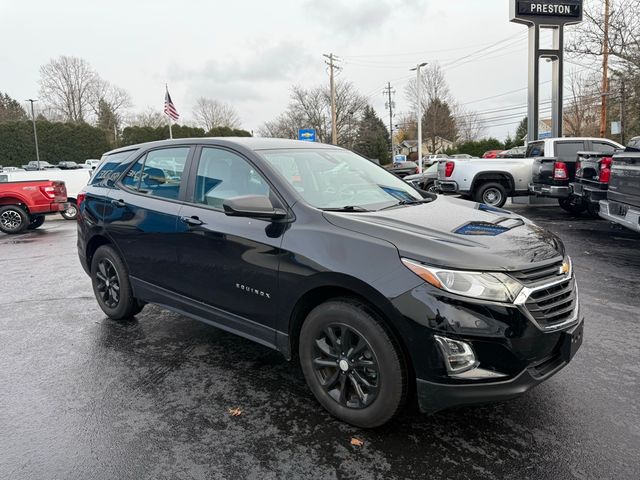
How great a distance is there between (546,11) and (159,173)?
689 inches

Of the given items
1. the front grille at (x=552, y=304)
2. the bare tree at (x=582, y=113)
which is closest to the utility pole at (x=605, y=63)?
the bare tree at (x=582, y=113)

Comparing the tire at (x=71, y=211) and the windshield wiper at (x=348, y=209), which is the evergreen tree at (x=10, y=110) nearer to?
the tire at (x=71, y=211)

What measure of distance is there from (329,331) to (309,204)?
0.82 metres

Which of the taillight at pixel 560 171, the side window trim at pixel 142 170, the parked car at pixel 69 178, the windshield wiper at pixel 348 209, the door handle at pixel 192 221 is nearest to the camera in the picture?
the windshield wiper at pixel 348 209

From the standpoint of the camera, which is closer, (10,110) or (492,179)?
(492,179)

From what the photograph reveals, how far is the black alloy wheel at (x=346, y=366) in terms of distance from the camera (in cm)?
274

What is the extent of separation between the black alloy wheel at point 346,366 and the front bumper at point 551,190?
9666mm

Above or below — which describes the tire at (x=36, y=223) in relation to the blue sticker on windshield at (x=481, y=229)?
below

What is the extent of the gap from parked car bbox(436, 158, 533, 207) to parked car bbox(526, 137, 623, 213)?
0.64 metres

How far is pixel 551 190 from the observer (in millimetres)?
11125

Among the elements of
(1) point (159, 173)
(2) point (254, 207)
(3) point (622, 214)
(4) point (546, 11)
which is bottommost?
(3) point (622, 214)

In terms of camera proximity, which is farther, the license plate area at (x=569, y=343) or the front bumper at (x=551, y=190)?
the front bumper at (x=551, y=190)

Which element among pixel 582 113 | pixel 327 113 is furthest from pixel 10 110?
pixel 582 113

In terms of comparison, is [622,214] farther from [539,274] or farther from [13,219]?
[13,219]
